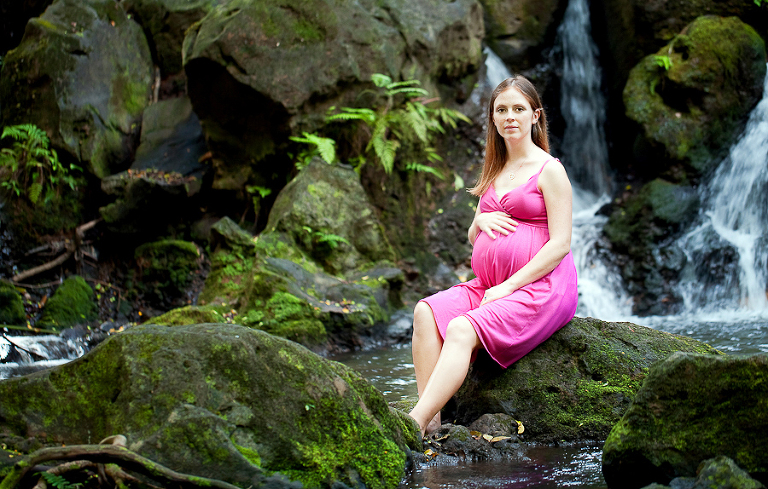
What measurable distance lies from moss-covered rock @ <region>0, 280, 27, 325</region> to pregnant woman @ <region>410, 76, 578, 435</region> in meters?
6.36

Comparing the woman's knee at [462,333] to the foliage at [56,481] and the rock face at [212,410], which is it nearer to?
the rock face at [212,410]

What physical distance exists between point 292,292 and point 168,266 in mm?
3400

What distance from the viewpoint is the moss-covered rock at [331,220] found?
8289 mm

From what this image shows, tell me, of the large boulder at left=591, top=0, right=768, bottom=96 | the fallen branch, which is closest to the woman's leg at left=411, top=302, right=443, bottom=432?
the fallen branch

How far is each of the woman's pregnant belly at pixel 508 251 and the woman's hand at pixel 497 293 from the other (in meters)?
0.16

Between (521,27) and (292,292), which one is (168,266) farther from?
(521,27)

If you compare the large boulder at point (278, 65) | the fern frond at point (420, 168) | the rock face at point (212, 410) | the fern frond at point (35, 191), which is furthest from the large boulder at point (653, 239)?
the fern frond at point (35, 191)

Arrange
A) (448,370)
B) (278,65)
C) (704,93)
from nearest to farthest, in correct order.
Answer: (448,370)
(278,65)
(704,93)

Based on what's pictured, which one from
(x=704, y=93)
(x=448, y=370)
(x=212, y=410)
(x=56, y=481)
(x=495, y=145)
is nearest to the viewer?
(x=56, y=481)

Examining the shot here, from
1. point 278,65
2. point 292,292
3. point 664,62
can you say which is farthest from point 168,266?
point 664,62

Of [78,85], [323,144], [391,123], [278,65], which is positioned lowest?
[323,144]

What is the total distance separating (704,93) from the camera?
10305mm

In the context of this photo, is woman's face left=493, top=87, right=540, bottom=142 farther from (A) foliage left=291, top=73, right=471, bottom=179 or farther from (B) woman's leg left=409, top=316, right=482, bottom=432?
(A) foliage left=291, top=73, right=471, bottom=179

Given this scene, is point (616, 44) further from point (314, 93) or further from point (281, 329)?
point (281, 329)
